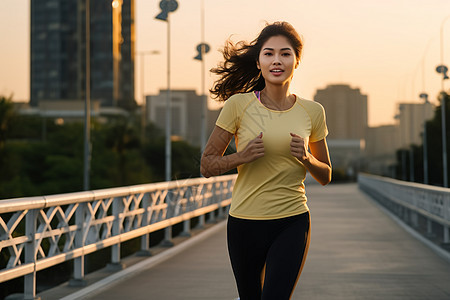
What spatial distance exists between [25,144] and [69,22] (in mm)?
100723

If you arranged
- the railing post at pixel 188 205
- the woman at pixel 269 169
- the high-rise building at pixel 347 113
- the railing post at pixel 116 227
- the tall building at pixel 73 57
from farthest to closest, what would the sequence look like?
the tall building at pixel 73 57
the high-rise building at pixel 347 113
the railing post at pixel 188 205
the railing post at pixel 116 227
the woman at pixel 269 169

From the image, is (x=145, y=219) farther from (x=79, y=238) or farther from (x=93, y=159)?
(x=93, y=159)

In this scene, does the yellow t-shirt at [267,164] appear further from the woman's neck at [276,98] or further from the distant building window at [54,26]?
the distant building window at [54,26]

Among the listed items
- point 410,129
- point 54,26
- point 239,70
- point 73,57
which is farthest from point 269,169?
point 54,26

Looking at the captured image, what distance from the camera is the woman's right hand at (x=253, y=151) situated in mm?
4062

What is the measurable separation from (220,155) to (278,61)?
21.5 inches

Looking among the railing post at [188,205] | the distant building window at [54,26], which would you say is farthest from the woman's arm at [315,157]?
the distant building window at [54,26]

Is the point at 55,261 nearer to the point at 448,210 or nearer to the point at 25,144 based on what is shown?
the point at 448,210

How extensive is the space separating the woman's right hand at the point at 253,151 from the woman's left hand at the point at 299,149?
5.8 inches

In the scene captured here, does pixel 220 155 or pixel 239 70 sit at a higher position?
pixel 239 70

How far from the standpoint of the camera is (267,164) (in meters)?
4.18

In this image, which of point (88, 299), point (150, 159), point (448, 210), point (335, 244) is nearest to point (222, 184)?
point (335, 244)

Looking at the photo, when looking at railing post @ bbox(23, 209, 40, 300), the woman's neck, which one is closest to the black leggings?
the woman's neck

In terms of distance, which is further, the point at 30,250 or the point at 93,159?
the point at 93,159
